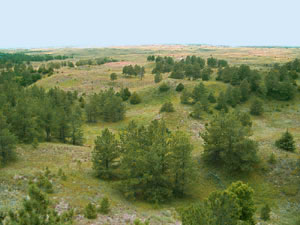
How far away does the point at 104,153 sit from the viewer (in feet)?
105

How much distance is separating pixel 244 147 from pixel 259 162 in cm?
435

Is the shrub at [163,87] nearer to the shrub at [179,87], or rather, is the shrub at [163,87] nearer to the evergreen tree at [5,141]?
the shrub at [179,87]

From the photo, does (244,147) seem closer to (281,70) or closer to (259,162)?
(259,162)

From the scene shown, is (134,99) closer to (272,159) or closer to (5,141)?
(272,159)

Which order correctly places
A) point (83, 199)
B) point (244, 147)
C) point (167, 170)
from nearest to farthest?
point (83, 199) < point (167, 170) < point (244, 147)

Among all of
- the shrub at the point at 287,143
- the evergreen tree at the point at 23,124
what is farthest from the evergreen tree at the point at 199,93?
the evergreen tree at the point at 23,124

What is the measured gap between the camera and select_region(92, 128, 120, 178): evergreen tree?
32.1 metres

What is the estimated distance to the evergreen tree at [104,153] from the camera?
32.1 meters

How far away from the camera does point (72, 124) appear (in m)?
46.3

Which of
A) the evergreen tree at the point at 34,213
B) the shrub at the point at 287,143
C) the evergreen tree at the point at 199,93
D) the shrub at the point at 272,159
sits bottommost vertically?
the shrub at the point at 272,159

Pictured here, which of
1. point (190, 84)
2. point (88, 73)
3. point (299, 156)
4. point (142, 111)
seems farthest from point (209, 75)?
point (299, 156)

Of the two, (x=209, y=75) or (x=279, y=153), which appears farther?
(x=209, y=75)

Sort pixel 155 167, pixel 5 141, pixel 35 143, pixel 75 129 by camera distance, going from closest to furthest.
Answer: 1. pixel 155 167
2. pixel 5 141
3. pixel 35 143
4. pixel 75 129

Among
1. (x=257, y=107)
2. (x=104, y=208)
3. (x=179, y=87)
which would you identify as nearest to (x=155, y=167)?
(x=104, y=208)
